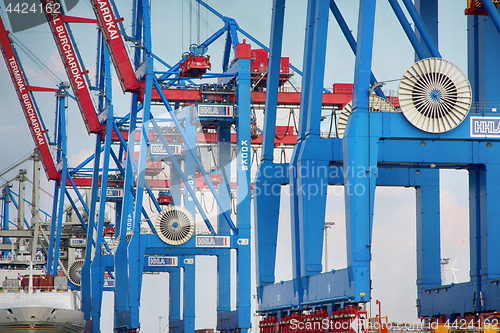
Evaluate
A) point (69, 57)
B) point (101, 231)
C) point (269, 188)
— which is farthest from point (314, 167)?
point (101, 231)

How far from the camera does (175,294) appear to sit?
72.9m

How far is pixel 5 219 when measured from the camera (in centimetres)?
9838

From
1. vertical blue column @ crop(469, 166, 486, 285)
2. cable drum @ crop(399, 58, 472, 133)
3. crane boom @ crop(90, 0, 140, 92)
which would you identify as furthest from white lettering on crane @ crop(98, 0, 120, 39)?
vertical blue column @ crop(469, 166, 486, 285)

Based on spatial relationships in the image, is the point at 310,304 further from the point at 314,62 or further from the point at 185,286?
the point at 185,286

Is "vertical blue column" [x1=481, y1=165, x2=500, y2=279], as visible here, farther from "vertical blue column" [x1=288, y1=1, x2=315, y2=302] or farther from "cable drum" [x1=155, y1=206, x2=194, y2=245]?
"cable drum" [x1=155, y1=206, x2=194, y2=245]

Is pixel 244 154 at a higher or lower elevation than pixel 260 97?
lower

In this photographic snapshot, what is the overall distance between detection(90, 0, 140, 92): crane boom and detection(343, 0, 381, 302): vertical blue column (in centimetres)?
2224

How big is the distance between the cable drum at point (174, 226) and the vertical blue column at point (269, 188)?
7.01 m

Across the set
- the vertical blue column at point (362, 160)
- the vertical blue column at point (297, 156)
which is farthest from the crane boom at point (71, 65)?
the vertical blue column at point (362, 160)

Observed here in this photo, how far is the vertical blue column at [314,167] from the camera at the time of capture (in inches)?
1267

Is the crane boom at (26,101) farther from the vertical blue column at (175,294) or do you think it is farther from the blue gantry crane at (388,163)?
the blue gantry crane at (388,163)

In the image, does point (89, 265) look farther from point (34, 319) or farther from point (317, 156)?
point (317, 156)

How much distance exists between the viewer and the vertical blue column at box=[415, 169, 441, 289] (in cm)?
3828

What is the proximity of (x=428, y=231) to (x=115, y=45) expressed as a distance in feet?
70.8
